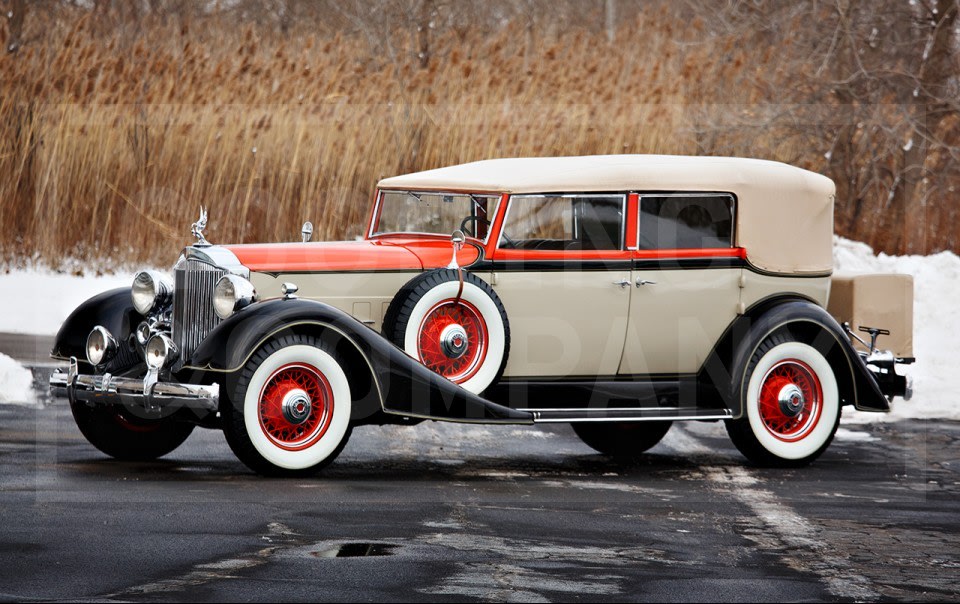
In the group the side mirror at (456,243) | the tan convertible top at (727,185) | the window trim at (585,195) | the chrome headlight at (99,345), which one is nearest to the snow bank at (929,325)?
the tan convertible top at (727,185)

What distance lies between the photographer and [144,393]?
7180 millimetres

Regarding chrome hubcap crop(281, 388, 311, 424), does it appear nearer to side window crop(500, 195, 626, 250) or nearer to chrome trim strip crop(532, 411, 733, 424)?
chrome trim strip crop(532, 411, 733, 424)

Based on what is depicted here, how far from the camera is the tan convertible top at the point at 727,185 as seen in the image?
8227 millimetres

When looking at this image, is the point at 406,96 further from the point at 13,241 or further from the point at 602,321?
the point at 602,321

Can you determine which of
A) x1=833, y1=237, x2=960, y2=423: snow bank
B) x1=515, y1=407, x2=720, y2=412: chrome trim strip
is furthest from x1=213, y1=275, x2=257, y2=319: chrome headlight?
x1=833, y1=237, x2=960, y2=423: snow bank

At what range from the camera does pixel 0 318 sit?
1349 cm

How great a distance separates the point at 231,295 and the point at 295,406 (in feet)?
2.41

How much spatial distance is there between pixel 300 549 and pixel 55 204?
34.8 ft

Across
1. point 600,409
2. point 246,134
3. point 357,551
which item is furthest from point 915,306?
point 357,551

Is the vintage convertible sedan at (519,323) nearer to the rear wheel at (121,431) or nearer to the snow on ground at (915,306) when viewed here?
the rear wheel at (121,431)

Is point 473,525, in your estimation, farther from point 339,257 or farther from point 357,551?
point 339,257

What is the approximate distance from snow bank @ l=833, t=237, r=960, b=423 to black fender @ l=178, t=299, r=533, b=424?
3972mm

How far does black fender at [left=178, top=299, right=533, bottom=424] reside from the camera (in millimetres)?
7158

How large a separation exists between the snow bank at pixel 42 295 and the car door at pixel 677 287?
→ 7.00m
